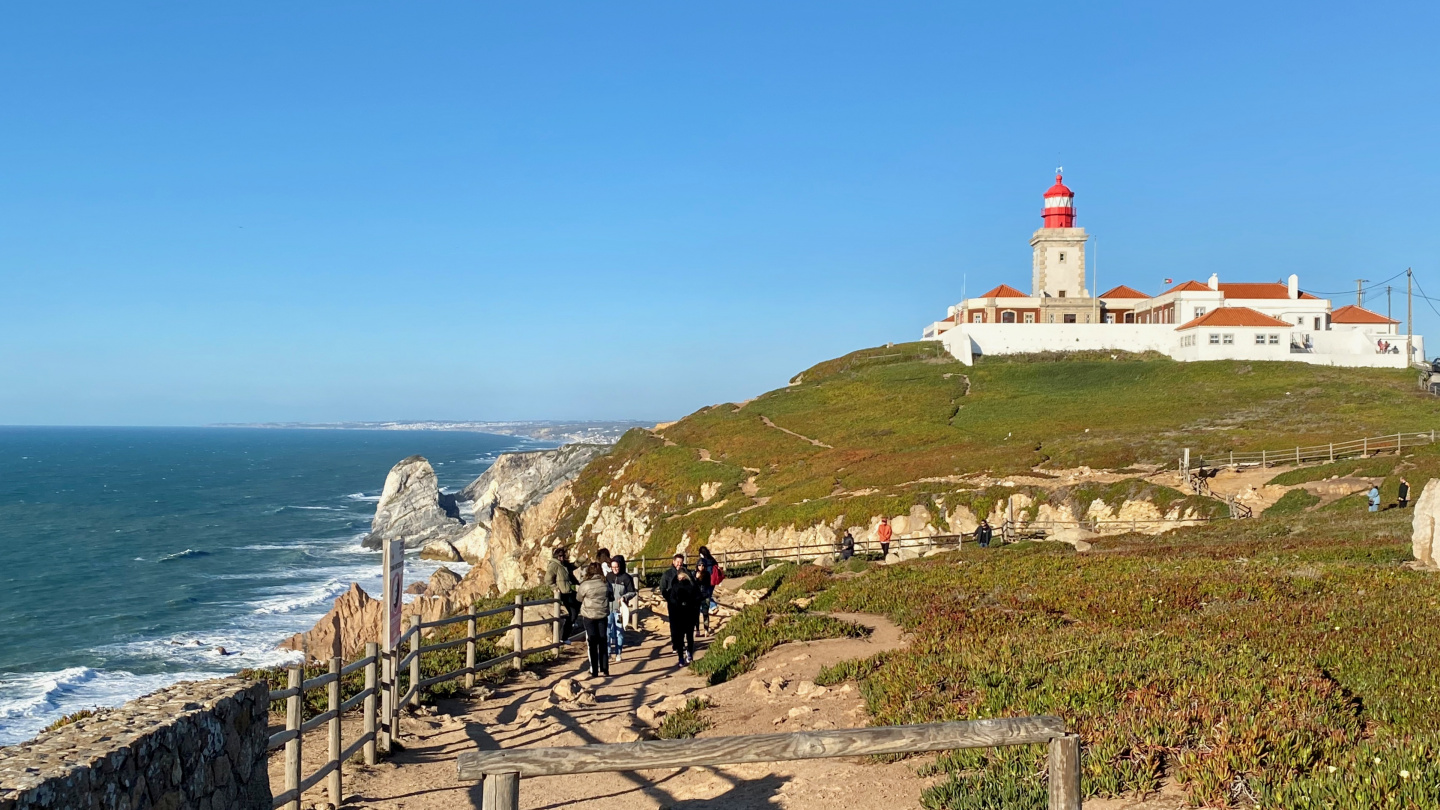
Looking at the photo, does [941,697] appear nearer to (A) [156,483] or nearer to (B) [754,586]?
(B) [754,586]

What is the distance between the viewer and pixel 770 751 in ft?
17.5

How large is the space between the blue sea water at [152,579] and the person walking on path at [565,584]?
20257mm

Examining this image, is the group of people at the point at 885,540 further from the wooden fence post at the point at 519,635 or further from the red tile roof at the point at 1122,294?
the red tile roof at the point at 1122,294

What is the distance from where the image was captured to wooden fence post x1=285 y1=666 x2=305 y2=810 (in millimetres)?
8766

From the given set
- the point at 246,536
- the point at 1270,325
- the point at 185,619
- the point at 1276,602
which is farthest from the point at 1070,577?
the point at 246,536

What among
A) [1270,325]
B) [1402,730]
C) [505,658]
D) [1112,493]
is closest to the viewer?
[1402,730]

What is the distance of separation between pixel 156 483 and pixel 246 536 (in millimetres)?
66236

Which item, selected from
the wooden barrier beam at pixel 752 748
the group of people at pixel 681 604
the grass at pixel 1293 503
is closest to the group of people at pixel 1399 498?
the grass at pixel 1293 503

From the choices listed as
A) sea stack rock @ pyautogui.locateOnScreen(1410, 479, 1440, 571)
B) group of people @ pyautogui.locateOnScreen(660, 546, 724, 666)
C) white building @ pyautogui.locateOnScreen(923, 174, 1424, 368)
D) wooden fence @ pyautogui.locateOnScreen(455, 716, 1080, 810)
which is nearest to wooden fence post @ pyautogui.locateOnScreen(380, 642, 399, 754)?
group of people @ pyautogui.locateOnScreen(660, 546, 724, 666)

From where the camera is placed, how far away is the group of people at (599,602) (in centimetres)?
1614

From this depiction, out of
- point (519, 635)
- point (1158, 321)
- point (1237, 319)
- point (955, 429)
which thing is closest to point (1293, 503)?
point (955, 429)

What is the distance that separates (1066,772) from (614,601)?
42.6ft

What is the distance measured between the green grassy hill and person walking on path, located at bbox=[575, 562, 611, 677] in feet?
98.7

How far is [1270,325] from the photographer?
81.7 meters
